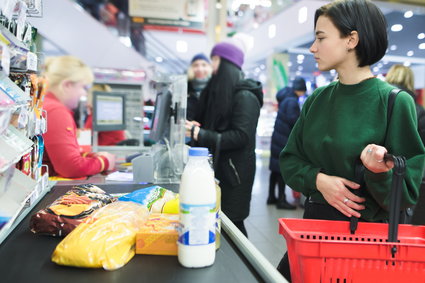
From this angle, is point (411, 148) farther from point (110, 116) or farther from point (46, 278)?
point (110, 116)

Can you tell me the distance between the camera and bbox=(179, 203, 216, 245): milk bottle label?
2.54 feet

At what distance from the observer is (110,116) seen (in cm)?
354

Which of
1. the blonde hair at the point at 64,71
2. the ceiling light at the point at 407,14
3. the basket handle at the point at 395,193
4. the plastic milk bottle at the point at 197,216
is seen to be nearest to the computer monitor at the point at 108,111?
the blonde hair at the point at 64,71

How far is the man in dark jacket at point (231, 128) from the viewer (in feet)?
7.34

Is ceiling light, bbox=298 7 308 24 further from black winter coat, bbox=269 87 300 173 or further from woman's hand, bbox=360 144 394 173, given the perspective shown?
woman's hand, bbox=360 144 394 173

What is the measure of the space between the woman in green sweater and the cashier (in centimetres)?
142

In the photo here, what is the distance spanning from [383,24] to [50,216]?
1267 mm

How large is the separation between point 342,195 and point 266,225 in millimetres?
2982

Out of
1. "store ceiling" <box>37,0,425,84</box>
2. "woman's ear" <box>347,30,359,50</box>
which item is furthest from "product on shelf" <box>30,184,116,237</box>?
"store ceiling" <box>37,0,425,84</box>

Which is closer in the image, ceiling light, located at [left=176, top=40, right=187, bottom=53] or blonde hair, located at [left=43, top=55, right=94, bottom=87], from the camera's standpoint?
blonde hair, located at [left=43, top=55, right=94, bottom=87]

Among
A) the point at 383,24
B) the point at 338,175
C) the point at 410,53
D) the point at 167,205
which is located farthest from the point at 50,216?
the point at 410,53

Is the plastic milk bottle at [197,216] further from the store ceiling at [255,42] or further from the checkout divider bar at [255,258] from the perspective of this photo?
the store ceiling at [255,42]

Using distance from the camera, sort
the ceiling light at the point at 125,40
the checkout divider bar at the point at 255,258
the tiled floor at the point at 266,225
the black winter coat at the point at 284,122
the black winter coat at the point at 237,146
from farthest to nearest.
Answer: the ceiling light at the point at 125,40 → the black winter coat at the point at 284,122 → the tiled floor at the point at 266,225 → the black winter coat at the point at 237,146 → the checkout divider bar at the point at 255,258

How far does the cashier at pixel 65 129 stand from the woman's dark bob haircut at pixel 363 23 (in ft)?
5.35
